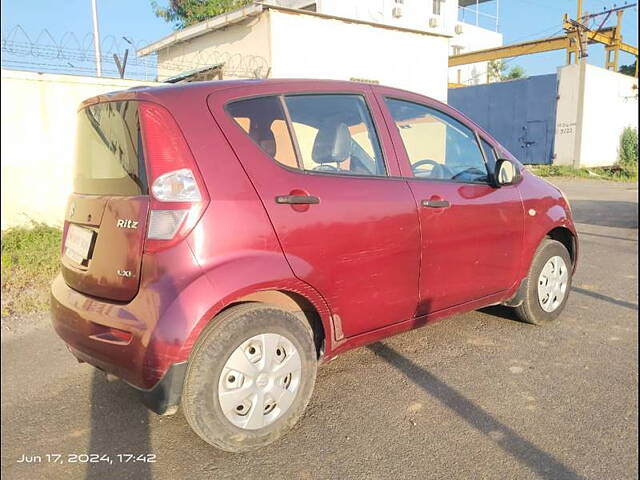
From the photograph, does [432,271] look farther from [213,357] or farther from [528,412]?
[213,357]

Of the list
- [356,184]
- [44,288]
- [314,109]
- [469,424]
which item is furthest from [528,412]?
[44,288]

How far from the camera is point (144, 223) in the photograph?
2.24 meters

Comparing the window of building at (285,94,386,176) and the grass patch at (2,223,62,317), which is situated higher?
the window of building at (285,94,386,176)

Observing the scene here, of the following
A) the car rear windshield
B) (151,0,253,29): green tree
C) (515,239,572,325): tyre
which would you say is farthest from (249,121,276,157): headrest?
(515,239,572,325): tyre

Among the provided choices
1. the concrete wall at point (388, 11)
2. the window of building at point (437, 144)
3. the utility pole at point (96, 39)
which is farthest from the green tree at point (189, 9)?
the concrete wall at point (388, 11)

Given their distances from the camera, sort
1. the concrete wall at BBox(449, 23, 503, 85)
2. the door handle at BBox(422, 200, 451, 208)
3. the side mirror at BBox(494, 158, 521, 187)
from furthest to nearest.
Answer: the concrete wall at BBox(449, 23, 503, 85) → the side mirror at BBox(494, 158, 521, 187) → the door handle at BBox(422, 200, 451, 208)

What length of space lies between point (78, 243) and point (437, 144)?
2.40 metres

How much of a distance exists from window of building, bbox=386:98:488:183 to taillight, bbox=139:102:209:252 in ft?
4.69

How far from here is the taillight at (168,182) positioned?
222 centimetres

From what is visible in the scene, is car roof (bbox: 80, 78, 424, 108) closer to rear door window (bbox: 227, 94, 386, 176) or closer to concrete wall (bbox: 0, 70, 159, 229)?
rear door window (bbox: 227, 94, 386, 176)

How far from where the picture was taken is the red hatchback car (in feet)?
7.32

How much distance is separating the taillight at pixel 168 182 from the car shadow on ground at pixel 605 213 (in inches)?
309

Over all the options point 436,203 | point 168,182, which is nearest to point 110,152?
point 168,182

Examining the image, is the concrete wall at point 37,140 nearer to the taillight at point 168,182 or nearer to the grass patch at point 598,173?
the taillight at point 168,182
